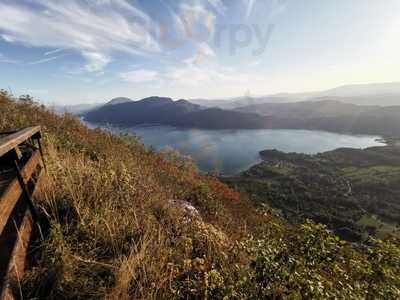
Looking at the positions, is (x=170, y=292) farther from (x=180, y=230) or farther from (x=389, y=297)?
(x=389, y=297)

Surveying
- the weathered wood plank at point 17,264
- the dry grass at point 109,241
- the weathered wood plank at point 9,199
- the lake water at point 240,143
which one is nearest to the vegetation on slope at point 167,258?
the dry grass at point 109,241

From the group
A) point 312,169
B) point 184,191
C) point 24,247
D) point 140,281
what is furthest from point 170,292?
point 312,169

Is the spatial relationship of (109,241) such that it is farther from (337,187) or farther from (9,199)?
(337,187)

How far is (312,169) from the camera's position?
11044 centimetres

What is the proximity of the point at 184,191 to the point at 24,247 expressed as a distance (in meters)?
5.24

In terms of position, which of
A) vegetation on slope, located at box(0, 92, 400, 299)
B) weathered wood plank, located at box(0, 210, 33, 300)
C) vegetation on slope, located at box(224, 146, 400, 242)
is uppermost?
weathered wood plank, located at box(0, 210, 33, 300)

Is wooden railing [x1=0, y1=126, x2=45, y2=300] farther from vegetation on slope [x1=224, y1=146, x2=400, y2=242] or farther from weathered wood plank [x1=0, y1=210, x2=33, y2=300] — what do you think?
vegetation on slope [x1=224, y1=146, x2=400, y2=242]

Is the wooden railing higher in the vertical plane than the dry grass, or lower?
higher

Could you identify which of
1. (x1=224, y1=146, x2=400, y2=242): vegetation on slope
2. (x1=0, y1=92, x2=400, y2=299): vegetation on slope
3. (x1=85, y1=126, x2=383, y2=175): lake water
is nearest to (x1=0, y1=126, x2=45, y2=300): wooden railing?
(x1=0, y1=92, x2=400, y2=299): vegetation on slope

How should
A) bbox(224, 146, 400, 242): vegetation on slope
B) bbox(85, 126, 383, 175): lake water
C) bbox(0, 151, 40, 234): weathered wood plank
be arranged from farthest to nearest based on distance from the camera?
1. bbox(85, 126, 383, 175): lake water
2. bbox(224, 146, 400, 242): vegetation on slope
3. bbox(0, 151, 40, 234): weathered wood plank

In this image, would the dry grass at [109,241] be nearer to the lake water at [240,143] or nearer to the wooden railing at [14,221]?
the wooden railing at [14,221]

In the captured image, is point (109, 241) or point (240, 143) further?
point (240, 143)

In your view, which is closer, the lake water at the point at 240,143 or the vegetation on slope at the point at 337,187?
the vegetation on slope at the point at 337,187

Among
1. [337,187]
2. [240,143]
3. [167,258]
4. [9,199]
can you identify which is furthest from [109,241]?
[240,143]
